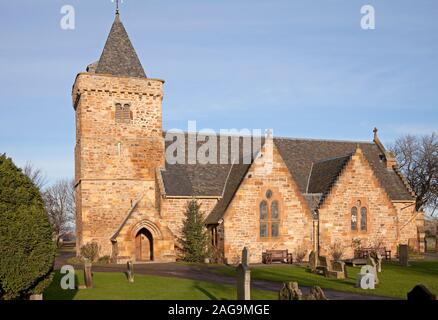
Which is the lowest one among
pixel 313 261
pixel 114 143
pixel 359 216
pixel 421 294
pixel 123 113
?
pixel 313 261

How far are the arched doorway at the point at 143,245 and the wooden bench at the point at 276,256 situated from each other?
852cm

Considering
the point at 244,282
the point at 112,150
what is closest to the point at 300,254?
the point at 112,150

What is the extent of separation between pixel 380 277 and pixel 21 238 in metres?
17.8

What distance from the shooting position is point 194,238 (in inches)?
1358

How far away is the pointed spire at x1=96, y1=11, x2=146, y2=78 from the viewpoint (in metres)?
38.6

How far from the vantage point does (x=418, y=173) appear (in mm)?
66875

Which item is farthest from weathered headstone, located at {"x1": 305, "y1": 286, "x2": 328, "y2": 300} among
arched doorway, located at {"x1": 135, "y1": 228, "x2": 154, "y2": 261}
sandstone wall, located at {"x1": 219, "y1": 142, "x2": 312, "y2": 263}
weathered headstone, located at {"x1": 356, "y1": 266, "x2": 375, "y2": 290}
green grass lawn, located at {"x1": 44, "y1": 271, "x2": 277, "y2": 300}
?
arched doorway, located at {"x1": 135, "y1": 228, "x2": 154, "y2": 261}

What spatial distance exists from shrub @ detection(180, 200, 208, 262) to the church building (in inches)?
31.9

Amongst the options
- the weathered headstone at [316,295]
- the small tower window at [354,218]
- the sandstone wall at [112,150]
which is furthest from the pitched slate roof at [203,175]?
the weathered headstone at [316,295]

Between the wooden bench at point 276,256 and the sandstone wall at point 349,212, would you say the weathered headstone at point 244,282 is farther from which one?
the sandstone wall at point 349,212

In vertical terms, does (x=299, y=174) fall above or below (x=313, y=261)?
above

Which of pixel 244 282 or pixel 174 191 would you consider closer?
pixel 244 282

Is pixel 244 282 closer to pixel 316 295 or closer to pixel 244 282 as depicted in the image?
pixel 244 282
